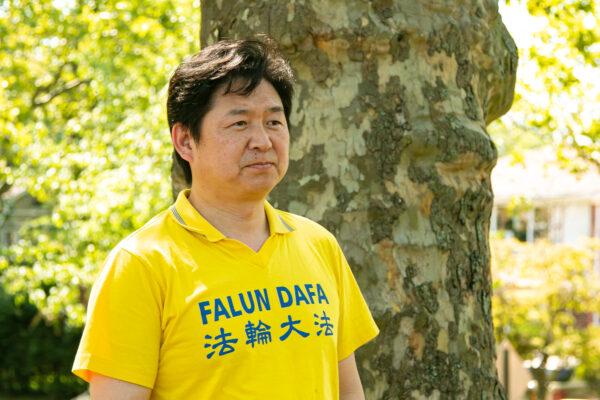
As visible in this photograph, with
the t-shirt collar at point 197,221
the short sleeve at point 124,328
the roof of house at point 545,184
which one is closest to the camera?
the short sleeve at point 124,328

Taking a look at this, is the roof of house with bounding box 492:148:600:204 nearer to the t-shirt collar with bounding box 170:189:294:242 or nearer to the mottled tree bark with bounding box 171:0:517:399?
the mottled tree bark with bounding box 171:0:517:399

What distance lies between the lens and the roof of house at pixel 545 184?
27.3m

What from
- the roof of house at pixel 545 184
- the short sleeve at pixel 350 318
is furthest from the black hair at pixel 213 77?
the roof of house at pixel 545 184

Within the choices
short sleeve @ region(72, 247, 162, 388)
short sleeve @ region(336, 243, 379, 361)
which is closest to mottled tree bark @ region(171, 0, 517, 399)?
short sleeve @ region(336, 243, 379, 361)

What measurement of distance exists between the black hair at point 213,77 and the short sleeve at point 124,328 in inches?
16.7

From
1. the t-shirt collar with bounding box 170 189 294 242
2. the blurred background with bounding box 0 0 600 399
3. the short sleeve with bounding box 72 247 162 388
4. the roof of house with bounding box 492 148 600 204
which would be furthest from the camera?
the roof of house with bounding box 492 148 600 204

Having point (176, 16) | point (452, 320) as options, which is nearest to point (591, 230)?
point (176, 16)

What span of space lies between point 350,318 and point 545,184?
1119 inches

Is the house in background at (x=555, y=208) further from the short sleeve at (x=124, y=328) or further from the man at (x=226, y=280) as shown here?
the short sleeve at (x=124, y=328)

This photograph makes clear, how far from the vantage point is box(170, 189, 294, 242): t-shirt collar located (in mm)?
2297

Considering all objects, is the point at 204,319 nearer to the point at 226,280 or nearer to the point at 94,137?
the point at 226,280

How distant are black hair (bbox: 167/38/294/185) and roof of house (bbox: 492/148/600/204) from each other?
23.0 metres

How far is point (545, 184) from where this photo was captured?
29938 mm

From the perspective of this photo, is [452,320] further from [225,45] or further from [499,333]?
[499,333]
